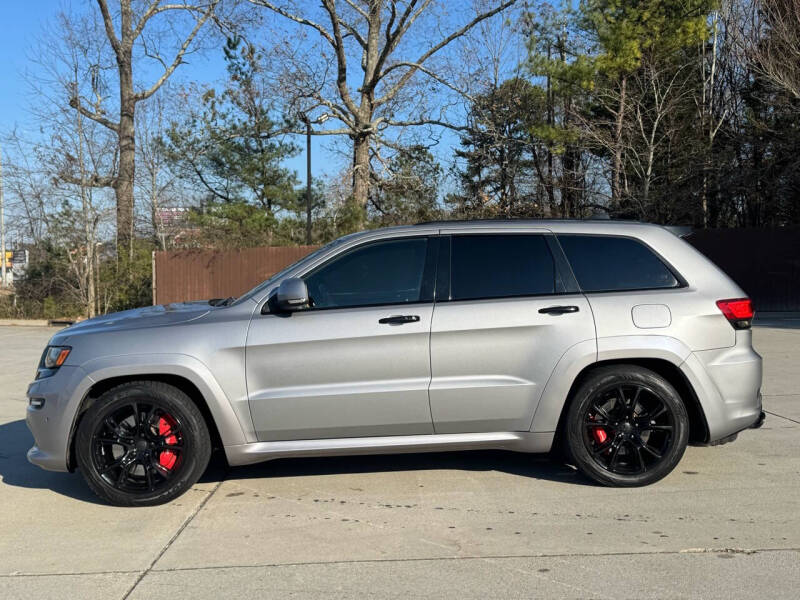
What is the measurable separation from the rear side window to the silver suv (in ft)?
0.05

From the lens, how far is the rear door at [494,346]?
5207mm

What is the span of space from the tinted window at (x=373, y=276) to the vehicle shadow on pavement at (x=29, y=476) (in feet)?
6.89

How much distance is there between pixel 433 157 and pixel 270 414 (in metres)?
24.4

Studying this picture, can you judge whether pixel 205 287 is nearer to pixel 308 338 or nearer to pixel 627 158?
pixel 627 158

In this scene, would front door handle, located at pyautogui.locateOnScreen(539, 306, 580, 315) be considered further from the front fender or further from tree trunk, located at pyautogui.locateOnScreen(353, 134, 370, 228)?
tree trunk, located at pyautogui.locateOnScreen(353, 134, 370, 228)

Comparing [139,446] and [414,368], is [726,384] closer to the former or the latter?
[414,368]

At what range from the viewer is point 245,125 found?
3108cm

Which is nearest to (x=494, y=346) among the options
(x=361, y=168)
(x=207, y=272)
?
(x=207, y=272)

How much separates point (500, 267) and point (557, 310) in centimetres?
49

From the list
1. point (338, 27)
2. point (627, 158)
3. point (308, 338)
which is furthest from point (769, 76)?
point (308, 338)

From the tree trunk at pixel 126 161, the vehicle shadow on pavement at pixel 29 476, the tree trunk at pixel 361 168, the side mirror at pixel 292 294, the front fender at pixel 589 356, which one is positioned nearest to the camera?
the side mirror at pixel 292 294

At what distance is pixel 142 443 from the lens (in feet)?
17.0

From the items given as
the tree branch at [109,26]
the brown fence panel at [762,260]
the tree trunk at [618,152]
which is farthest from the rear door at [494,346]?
the tree branch at [109,26]

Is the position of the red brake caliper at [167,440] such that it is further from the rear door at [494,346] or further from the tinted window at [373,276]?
the rear door at [494,346]
